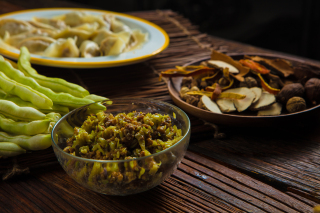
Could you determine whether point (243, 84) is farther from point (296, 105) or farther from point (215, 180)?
Result: point (215, 180)

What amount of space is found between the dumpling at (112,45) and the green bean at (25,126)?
0.71 meters

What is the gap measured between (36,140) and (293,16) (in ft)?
10.0

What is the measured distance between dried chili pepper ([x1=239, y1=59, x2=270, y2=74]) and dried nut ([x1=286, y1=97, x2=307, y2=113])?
0.20 m

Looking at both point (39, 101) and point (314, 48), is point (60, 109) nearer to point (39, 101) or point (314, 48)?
point (39, 101)

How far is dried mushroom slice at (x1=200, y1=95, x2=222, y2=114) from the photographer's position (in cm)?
108

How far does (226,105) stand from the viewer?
1.11m

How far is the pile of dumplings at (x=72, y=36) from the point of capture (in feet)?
5.09

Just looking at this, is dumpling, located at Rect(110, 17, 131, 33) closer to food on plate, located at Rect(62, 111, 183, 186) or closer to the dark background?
food on plate, located at Rect(62, 111, 183, 186)

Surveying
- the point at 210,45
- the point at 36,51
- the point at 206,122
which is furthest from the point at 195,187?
the point at 210,45

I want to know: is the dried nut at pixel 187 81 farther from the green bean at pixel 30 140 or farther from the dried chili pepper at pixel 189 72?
the green bean at pixel 30 140

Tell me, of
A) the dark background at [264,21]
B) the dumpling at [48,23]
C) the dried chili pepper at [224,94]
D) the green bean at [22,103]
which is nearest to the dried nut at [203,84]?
the dried chili pepper at [224,94]

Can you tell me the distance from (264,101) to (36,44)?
1.18 m

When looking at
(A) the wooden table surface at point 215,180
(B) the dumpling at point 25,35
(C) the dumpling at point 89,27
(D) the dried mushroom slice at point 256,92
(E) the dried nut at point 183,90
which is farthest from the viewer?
(C) the dumpling at point 89,27

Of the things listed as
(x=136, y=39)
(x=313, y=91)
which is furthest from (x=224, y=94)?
(x=136, y=39)
